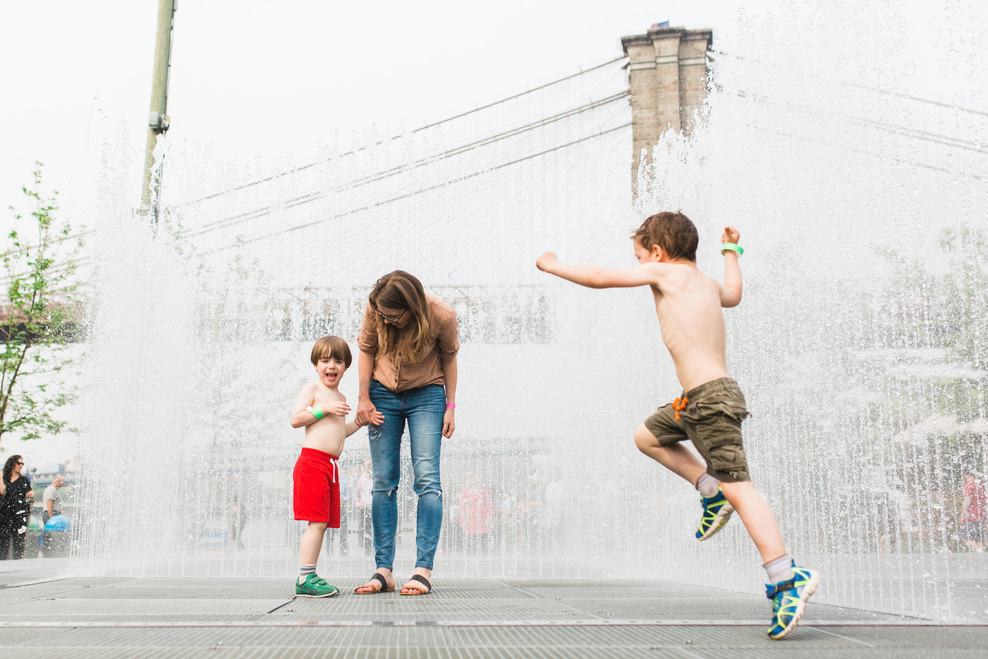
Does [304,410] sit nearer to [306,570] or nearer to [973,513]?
[306,570]

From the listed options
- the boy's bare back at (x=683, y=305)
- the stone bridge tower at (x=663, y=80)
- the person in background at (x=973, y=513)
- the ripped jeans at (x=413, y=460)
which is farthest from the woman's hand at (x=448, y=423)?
the stone bridge tower at (x=663, y=80)

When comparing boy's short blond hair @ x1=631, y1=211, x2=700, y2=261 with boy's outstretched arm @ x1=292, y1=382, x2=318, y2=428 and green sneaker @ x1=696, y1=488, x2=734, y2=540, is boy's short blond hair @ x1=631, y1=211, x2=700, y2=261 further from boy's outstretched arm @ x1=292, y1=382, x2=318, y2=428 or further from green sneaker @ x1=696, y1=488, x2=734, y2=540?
boy's outstretched arm @ x1=292, y1=382, x2=318, y2=428

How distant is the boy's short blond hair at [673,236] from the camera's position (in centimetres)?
249

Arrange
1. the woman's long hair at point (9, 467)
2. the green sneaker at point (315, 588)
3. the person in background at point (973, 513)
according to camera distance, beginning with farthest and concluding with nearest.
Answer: the woman's long hair at point (9, 467)
the person in background at point (973, 513)
the green sneaker at point (315, 588)

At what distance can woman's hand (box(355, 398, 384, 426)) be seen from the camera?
319 cm

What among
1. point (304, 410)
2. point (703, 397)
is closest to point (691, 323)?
point (703, 397)

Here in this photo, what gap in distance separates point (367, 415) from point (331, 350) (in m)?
0.33

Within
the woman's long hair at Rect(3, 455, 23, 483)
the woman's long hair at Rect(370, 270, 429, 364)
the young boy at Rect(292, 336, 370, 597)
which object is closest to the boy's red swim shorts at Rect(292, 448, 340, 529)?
the young boy at Rect(292, 336, 370, 597)

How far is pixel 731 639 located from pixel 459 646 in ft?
2.18

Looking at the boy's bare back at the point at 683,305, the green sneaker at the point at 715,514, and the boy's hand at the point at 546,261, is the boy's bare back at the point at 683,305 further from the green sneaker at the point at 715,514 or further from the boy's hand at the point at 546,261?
the green sneaker at the point at 715,514

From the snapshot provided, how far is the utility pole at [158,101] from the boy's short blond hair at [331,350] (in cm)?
329

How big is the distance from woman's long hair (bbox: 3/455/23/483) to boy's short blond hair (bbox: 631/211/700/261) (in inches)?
323

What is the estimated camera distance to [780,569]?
2035mm

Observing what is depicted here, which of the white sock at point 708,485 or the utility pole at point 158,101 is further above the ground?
the utility pole at point 158,101
